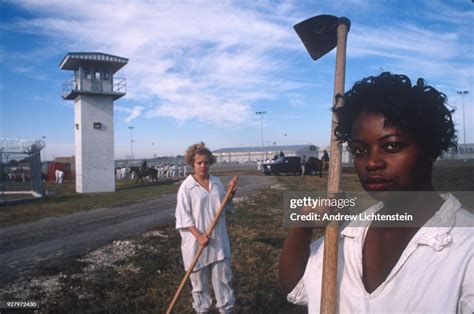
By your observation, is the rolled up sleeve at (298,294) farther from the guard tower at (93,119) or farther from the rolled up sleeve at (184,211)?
the guard tower at (93,119)

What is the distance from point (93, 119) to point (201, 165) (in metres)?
20.6

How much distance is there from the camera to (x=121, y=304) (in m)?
4.64

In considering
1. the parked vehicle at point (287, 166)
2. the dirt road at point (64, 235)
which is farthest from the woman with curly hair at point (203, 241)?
the parked vehicle at point (287, 166)

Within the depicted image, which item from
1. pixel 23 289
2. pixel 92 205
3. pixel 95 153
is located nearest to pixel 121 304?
pixel 23 289

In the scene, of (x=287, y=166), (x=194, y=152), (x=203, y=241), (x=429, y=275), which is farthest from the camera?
(x=287, y=166)

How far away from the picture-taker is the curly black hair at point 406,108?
125cm

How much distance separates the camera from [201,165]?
4.07m

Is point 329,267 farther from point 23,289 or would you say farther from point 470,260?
point 23,289

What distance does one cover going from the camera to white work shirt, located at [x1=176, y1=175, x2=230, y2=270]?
376cm

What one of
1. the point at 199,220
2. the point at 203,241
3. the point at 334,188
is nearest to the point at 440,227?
the point at 334,188

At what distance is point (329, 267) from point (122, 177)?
129 feet

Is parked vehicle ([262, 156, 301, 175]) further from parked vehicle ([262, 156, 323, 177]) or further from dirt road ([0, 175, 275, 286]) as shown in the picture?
dirt road ([0, 175, 275, 286])

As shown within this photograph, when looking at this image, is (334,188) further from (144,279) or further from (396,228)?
(144,279)

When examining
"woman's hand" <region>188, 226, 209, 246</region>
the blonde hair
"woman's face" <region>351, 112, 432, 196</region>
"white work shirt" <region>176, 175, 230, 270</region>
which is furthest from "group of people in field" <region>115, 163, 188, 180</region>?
"woman's face" <region>351, 112, 432, 196</region>
